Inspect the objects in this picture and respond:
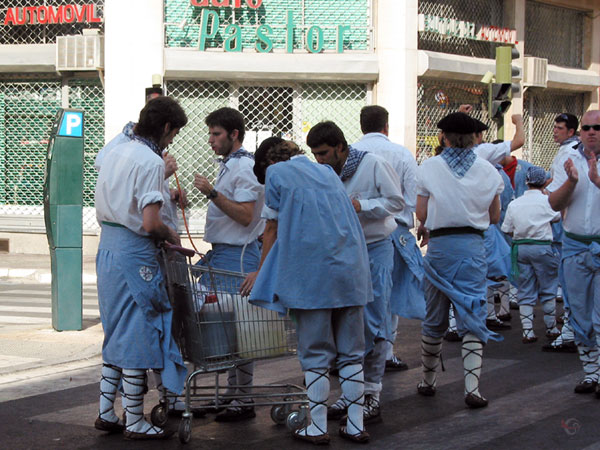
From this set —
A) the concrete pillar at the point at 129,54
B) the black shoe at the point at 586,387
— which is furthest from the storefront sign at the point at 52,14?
the black shoe at the point at 586,387

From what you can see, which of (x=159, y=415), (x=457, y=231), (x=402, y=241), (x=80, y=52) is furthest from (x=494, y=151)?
(x=80, y=52)

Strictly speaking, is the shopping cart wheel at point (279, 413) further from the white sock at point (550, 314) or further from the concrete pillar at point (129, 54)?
the concrete pillar at point (129, 54)

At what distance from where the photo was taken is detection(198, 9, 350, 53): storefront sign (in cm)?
1859

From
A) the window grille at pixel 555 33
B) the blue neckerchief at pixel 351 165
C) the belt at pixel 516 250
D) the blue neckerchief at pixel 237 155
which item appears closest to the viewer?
the blue neckerchief at pixel 351 165

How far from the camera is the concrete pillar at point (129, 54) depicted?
60.8ft

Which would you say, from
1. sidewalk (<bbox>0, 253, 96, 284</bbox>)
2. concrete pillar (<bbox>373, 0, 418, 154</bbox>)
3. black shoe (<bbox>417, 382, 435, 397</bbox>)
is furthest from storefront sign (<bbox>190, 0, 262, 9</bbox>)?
black shoe (<bbox>417, 382, 435, 397</bbox>)

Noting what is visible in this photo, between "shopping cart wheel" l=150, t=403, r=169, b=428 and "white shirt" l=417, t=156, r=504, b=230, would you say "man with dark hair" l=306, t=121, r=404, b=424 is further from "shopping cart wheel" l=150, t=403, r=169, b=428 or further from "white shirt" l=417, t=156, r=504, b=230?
"shopping cart wheel" l=150, t=403, r=169, b=428

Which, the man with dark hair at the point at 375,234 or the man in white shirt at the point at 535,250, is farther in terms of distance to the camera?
the man in white shirt at the point at 535,250

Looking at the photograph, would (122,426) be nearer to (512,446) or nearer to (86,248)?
(512,446)

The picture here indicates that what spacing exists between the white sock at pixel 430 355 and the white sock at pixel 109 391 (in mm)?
2279

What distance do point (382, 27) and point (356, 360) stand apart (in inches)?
555

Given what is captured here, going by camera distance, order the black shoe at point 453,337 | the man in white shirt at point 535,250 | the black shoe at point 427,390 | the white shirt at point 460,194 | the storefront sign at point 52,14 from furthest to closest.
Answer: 1. the storefront sign at point 52,14
2. the man in white shirt at point 535,250
3. the black shoe at point 453,337
4. the black shoe at point 427,390
5. the white shirt at point 460,194

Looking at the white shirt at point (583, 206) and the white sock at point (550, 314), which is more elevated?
the white shirt at point (583, 206)

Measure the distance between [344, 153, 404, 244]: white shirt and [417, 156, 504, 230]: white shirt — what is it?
19.5 inches
